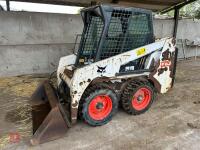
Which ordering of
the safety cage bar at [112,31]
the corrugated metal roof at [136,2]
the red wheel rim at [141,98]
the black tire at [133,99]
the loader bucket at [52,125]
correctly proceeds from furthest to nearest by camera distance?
the corrugated metal roof at [136,2], the red wheel rim at [141,98], the black tire at [133,99], the safety cage bar at [112,31], the loader bucket at [52,125]

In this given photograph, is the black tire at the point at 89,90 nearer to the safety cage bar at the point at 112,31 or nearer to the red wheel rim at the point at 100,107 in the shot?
the red wheel rim at the point at 100,107

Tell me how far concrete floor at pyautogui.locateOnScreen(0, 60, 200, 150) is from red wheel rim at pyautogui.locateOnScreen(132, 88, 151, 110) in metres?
0.15

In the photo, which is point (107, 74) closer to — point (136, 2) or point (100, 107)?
point (100, 107)

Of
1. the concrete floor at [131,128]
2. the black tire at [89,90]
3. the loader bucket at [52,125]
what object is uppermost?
the black tire at [89,90]

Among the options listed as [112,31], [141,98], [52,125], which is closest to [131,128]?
[141,98]

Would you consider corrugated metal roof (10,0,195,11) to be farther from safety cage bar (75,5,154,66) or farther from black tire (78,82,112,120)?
black tire (78,82,112,120)

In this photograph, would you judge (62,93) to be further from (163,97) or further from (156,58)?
(163,97)

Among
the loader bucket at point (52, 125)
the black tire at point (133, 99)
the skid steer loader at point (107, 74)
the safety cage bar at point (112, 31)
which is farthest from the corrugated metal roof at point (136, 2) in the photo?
the loader bucket at point (52, 125)

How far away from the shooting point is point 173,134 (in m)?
2.74

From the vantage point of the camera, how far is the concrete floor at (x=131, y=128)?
2549 mm

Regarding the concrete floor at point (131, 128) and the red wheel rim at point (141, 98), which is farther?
the red wheel rim at point (141, 98)

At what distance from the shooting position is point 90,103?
9.27ft

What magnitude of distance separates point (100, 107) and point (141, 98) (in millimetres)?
767

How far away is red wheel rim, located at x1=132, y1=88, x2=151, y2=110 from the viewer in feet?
10.7
